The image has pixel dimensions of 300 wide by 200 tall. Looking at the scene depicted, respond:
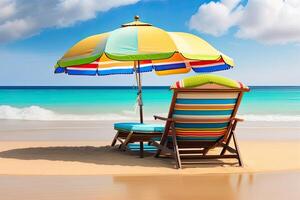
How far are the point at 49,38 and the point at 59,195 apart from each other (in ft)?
192

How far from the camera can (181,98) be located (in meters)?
6.53

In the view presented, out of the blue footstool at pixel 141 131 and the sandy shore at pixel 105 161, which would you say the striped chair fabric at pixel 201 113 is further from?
the blue footstool at pixel 141 131

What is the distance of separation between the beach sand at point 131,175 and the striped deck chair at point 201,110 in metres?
0.37

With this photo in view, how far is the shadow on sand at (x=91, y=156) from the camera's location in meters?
7.07

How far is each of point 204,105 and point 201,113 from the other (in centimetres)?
10

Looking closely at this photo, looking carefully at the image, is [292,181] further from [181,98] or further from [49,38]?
[49,38]

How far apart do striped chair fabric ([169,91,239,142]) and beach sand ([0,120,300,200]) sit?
44 cm

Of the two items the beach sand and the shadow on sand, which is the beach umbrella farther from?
the beach sand

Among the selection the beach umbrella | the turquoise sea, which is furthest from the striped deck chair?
the turquoise sea

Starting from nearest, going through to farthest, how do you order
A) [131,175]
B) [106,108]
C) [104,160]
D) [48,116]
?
[131,175]
[104,160]
[48,116]
[106,108]

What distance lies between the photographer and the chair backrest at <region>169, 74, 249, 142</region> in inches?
254

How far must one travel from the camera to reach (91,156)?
7812 mm

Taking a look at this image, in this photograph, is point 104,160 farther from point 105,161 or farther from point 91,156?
A: point 91,156

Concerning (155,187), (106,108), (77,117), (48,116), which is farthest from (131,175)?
(106,108)
